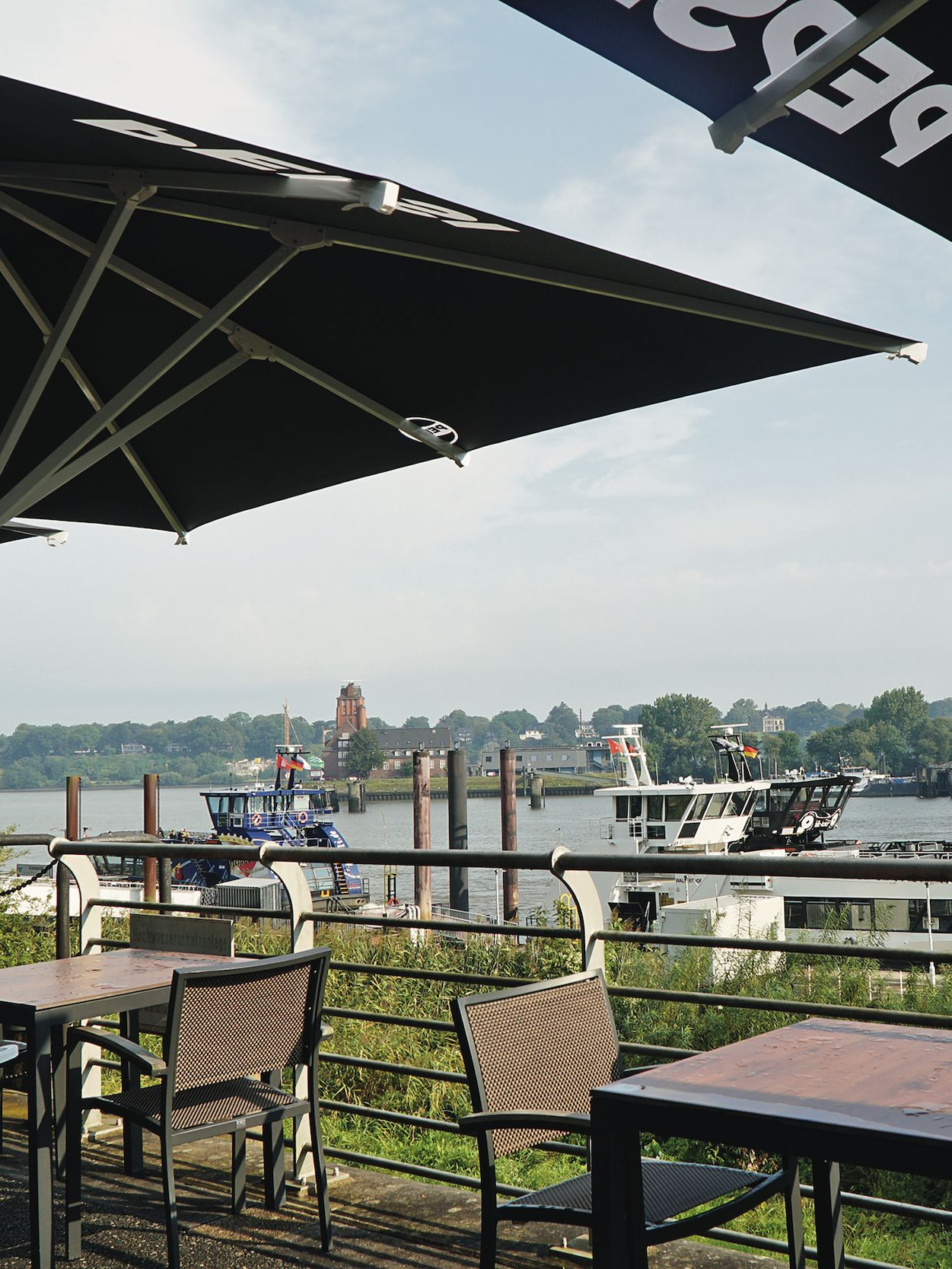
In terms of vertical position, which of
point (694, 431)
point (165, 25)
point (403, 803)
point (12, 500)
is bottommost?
point (403, 803)

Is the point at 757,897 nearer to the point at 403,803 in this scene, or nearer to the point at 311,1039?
the point at 311,1039

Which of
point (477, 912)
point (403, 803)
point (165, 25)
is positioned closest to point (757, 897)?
point (477, 912)

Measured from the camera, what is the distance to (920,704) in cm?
7944

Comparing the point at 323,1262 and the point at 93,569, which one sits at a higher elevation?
the point at 93,569

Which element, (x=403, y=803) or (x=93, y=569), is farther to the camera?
(x=403, y=803)

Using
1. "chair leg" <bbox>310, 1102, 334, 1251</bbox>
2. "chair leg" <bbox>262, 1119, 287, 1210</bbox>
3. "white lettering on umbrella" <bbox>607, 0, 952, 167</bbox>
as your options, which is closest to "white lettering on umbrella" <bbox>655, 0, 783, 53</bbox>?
"white lettering on umbrella" <bbox>607, 0, 952, 167</bbox>

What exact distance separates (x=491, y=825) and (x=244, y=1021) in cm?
4909

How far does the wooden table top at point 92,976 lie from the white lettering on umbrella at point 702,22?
1.98m

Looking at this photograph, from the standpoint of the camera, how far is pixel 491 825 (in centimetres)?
5100

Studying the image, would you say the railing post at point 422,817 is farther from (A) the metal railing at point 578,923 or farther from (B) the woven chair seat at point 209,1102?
(B) the woven chair seat at point 209,1102

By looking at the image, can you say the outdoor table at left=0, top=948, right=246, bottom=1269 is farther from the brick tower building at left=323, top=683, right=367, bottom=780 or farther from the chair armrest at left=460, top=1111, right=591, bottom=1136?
the brick tower building at left=323, top=683, right=367, bottom=780

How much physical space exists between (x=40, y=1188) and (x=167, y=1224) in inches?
12.9

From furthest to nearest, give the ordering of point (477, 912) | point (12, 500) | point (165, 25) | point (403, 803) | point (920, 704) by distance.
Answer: point (920, 704) < point (403, 803) < point (477, 912) < point (165, 25) < point (12, 500)

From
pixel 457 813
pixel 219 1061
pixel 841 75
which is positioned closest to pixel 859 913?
pixel 457 813
